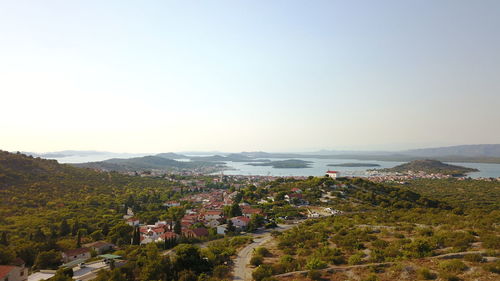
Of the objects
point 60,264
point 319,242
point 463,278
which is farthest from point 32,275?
point 463,278

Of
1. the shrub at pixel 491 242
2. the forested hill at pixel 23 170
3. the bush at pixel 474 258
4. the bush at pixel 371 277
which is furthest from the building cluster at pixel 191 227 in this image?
the forested hill at pixel 23 170

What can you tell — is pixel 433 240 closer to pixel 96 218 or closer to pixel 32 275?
pixel 32 275

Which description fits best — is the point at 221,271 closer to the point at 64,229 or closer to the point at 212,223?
the point at 212,223

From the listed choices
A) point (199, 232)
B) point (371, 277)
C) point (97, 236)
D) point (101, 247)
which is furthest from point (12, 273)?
point (371, 277)

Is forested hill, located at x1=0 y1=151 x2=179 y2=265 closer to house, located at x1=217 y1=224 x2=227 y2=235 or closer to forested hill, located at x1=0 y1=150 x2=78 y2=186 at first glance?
forested hill, located at x1=0 y1=150 x2=78 y2=186

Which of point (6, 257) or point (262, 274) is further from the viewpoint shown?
point (6, 257)

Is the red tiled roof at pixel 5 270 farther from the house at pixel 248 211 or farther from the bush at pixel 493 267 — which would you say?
the house at pixel 248 211
